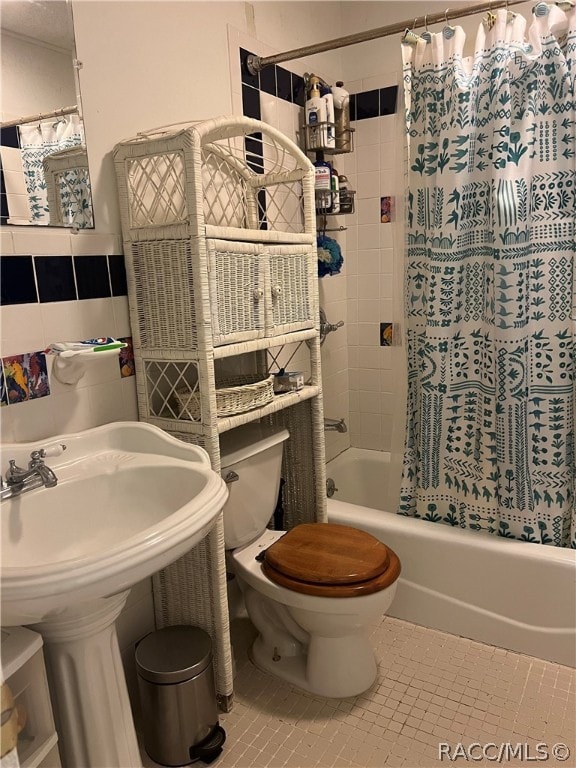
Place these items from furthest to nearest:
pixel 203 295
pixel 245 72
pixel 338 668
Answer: pixel 245 72 < pixel 338 668 < pixel 203 295

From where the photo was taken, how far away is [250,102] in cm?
205

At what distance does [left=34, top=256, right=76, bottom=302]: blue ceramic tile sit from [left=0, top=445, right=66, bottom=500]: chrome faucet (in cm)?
38

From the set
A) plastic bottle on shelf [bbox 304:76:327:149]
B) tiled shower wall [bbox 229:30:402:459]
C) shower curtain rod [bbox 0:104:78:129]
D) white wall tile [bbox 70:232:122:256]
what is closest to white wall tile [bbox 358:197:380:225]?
tiled shower wall [bbox 229:30:402:459]

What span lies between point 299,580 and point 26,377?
35.2 inches

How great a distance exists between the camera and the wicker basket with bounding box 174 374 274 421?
1.53m

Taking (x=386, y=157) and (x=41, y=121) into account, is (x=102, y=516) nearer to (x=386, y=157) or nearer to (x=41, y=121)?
(x=41, y=121)

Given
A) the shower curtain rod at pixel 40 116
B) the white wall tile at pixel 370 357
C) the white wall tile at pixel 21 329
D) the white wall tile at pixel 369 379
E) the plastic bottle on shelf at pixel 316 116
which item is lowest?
the white wall tile at pixel 369 379

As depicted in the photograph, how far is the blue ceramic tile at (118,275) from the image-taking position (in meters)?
1.53

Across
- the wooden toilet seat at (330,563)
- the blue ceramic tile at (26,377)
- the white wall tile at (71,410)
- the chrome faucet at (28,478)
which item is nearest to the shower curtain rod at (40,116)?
the blue ceramic tile at (26,377)

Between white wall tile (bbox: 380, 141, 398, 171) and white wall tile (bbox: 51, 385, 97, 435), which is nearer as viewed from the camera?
white wall tile (bbox: 51, 385, 97, 435)

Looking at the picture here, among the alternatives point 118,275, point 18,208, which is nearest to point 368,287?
point 118,275

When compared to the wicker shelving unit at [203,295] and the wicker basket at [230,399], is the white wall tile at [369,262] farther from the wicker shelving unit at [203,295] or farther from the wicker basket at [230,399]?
the wicker basket at [230,399]

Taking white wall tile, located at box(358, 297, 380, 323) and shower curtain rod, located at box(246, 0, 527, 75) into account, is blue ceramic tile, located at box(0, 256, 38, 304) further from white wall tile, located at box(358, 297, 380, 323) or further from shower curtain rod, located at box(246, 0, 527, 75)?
white wall tile, located at box(358, 297, 380, 323)

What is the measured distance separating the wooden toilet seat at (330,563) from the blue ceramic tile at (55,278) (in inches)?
36.7
